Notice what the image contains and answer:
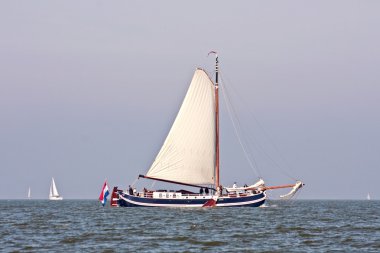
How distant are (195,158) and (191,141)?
2.23m

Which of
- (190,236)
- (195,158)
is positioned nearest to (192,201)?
(195,158)

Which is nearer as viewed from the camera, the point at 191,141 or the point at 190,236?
the point at 190,236

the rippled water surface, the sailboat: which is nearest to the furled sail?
the sailboat

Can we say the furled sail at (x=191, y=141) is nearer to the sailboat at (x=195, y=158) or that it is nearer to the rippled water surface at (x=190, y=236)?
the sailboat at (x=195, y=158)

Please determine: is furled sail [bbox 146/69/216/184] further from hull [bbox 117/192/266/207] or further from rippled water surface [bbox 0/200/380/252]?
rippled water surface [bbox 0/200/380/252]

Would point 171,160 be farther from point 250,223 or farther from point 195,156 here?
point 250,223

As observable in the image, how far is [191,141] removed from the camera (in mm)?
105250

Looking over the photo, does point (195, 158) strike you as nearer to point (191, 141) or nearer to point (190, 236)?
point (191, 141)

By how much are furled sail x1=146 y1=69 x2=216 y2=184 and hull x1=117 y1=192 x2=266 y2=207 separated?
8.65 feet

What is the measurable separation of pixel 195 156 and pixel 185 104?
6.75 metres

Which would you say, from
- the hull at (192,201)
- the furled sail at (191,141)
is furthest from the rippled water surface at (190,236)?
the furled sail at (191,141)

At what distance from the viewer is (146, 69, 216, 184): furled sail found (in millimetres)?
104250

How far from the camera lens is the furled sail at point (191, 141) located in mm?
104250

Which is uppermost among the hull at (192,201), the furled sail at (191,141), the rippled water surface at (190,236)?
the furled sail at (191,141)
